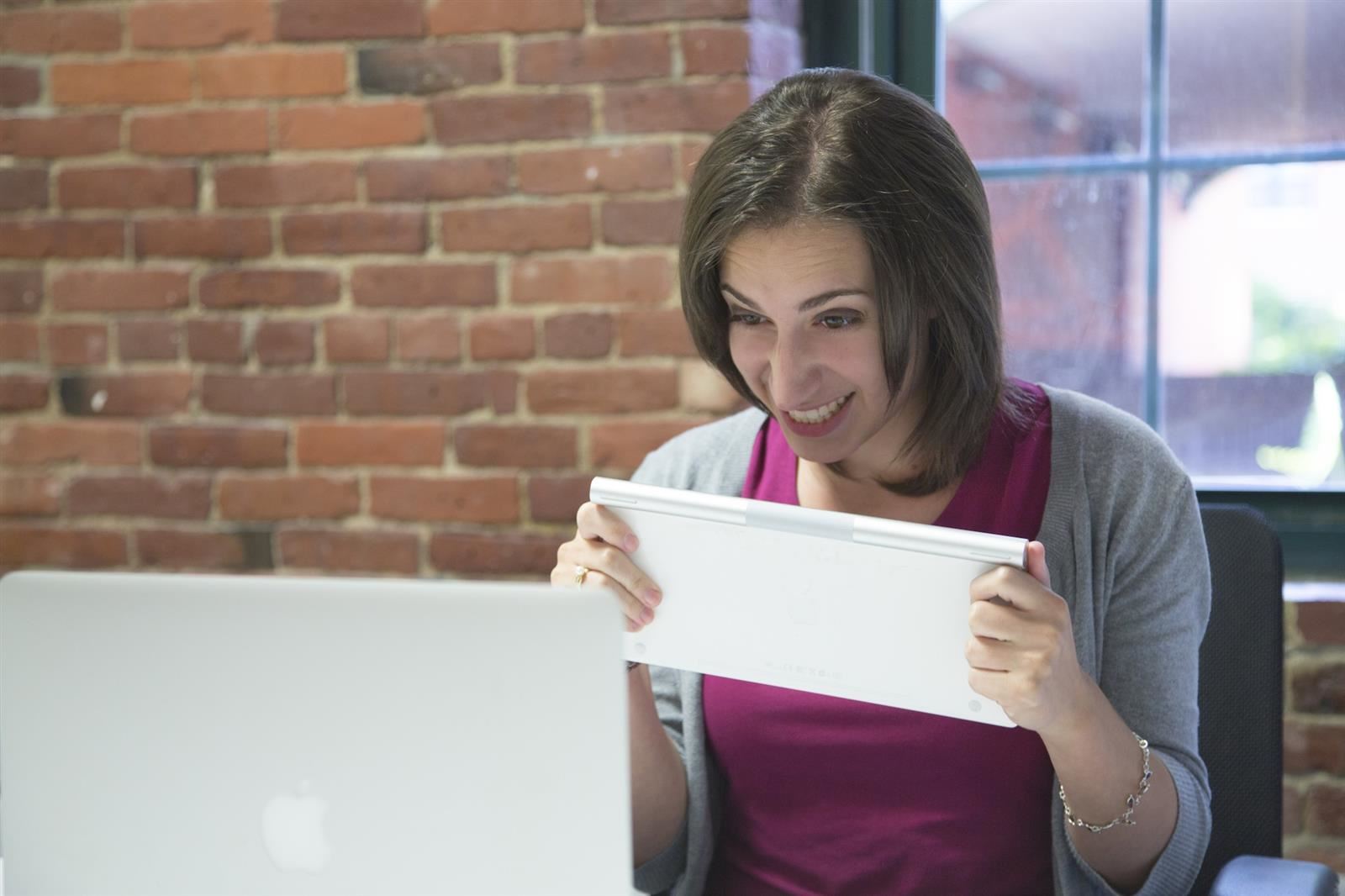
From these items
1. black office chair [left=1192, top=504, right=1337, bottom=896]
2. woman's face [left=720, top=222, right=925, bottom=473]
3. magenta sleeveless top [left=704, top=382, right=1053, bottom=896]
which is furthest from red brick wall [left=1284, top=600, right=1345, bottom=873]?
woman's face [left=720, top=222, right=925, bottom=473]

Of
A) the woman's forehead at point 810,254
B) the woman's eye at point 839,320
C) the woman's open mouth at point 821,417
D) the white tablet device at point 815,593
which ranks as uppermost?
the woman's forehead at point 810,254

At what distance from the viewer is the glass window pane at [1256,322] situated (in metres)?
1.81

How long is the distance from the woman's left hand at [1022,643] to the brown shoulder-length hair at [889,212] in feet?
0.99

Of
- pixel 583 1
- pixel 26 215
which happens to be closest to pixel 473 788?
pixel 583 1

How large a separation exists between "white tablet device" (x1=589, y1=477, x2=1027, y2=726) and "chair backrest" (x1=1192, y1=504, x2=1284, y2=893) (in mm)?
372

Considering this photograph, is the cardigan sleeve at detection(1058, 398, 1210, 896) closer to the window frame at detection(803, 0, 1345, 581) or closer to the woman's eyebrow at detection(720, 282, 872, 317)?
the woman's eyebrow at detection(720, 282, 872, 317)

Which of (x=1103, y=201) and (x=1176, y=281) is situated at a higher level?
(x=1103, y=201)

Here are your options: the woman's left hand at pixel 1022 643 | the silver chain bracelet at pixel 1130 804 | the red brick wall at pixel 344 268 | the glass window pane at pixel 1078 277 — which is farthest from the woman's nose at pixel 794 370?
the glass window pane at pixel 1078 277

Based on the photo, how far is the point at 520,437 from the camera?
1829mm

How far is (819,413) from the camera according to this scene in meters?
1.23

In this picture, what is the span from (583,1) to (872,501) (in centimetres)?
83

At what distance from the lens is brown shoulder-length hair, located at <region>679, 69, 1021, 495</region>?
1.18 metres

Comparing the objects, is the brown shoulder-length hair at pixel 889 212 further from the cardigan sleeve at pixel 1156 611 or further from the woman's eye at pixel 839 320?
the cardigan sleeve at pixel 1156 611

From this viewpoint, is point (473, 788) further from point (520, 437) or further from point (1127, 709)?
point (520, 437)
